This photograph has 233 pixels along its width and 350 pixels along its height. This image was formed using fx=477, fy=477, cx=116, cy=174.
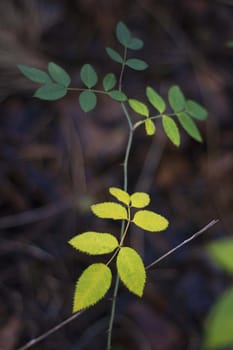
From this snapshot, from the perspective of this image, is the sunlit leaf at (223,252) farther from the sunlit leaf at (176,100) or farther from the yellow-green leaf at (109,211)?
the sunlit leaf at (176,100)

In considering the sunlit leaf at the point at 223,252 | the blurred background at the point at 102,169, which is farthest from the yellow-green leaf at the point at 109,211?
the blurred background at the point at 102,169

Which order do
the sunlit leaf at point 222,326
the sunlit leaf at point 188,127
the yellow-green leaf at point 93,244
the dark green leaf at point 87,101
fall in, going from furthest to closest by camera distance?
the sunlit leaf at point 188,127 < the dark green leaf at point 87,101 < the yellow-green leaf at point 93,244 < the sunlit leaf at point 222,326

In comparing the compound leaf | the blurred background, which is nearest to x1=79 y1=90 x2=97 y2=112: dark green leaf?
the compound leaf

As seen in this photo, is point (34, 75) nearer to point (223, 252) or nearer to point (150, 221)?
point (150, 221)

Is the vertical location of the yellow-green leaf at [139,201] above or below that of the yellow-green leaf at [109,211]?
above

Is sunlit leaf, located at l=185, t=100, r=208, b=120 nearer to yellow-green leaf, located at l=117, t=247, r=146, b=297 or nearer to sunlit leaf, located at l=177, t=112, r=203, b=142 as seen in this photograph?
sunlit leaf, located at l=177, t=112, r=203, b=142

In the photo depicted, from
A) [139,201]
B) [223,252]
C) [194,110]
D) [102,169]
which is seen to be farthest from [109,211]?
[102,169]
